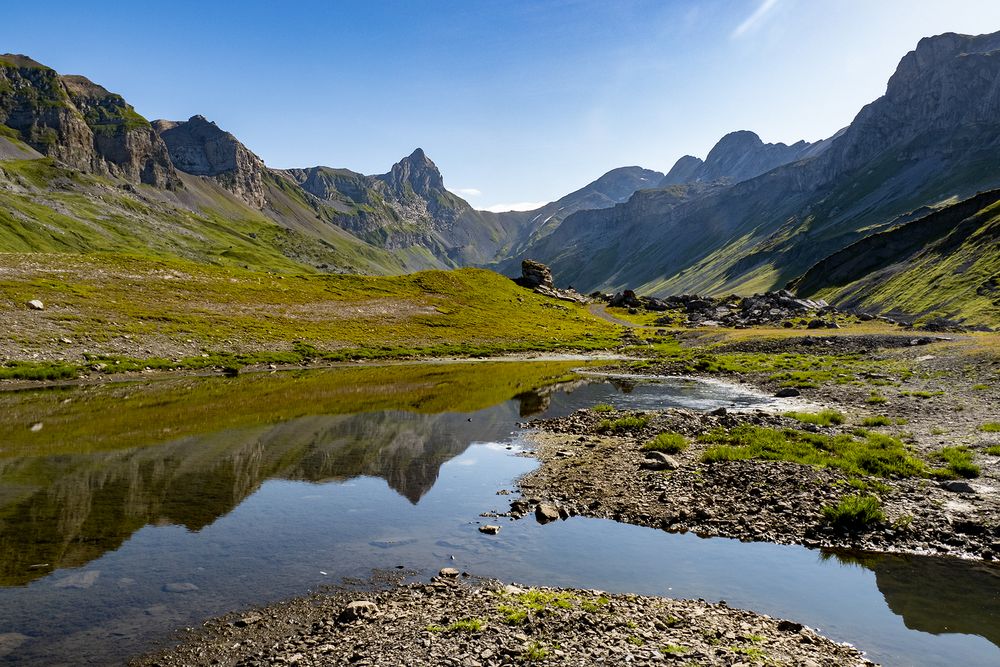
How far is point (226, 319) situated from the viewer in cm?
7619

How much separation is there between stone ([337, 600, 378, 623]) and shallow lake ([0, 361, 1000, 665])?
249 cm

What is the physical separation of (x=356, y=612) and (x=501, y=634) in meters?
3.49

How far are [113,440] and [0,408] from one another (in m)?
15.1

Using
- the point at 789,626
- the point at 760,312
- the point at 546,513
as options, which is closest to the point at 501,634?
the point at 789,626

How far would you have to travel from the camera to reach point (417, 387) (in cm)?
5488

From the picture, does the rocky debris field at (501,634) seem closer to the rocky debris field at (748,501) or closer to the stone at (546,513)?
the stone at (546,513)

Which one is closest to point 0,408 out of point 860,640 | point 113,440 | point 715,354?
point 113,440

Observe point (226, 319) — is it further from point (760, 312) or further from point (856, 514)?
point (760, 312)

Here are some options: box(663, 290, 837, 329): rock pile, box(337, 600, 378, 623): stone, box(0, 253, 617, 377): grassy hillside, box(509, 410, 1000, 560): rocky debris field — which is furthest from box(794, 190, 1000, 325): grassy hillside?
box(337, 600, 378, 623): stone

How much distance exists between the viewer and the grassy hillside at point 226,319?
5688 centimetres

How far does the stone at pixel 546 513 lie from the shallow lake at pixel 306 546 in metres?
0.44

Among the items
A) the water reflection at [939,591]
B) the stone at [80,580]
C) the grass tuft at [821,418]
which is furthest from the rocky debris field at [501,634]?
the grass tuft at [821,418]

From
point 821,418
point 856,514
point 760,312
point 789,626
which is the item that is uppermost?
point 760,312

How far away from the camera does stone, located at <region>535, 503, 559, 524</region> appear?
19672 millimetres
